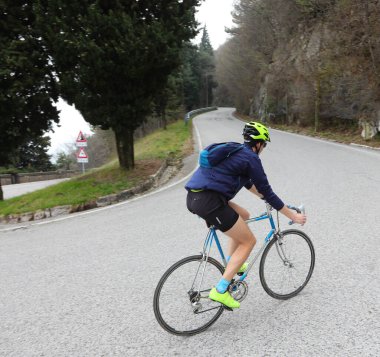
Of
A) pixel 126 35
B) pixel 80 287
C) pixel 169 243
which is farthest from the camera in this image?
pixel 126 35

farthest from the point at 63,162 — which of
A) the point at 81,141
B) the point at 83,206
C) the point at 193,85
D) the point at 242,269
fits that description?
the point at 242,269

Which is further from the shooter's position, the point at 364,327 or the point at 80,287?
the point at 80,287

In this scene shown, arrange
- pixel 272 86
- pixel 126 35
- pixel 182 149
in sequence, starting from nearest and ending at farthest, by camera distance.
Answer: pixel 126 35 → pixel 182 149 → pixel 272 86

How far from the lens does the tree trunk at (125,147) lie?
1270 cm

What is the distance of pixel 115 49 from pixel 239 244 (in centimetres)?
834

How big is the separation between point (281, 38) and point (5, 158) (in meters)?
30.8

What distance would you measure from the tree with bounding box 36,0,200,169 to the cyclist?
7887mm

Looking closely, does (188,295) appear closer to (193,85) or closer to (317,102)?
(317,102)

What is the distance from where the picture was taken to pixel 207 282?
11.2 feet

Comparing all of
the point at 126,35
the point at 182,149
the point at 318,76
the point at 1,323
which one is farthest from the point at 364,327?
the point at 318,76

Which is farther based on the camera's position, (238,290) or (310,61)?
(310,61)

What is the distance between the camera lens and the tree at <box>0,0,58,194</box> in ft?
32.9

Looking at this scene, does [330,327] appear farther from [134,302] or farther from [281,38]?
[281,38]

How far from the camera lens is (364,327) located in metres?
3.31
